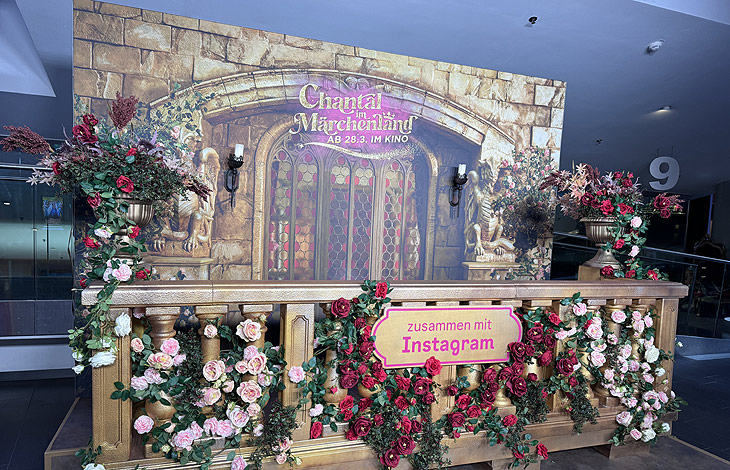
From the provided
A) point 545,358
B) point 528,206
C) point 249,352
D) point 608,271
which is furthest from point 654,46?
point 249,352

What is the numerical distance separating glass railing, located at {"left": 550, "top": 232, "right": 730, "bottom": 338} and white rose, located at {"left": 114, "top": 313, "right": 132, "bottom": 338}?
5.21 m

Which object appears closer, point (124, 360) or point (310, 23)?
point (124, 360)

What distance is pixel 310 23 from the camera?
3.77 meters

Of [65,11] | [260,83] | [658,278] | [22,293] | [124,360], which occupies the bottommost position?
[22,293]

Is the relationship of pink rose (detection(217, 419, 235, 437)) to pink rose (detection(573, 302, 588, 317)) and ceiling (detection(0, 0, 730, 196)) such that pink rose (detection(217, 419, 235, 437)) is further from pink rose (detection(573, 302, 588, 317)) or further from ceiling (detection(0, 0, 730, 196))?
ceiling (detection(0, 0, 730, 196))

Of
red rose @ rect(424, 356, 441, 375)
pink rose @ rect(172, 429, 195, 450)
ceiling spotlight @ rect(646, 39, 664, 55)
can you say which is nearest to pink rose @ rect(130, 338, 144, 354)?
pink rose @ rect(172, 429, 195, 450)

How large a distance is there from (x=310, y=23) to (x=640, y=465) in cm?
397

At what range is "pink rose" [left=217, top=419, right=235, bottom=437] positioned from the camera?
5.72ft

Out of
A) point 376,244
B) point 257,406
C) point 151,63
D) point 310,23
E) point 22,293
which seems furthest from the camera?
point 22,293

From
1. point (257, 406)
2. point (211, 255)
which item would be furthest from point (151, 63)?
point (257, 406)

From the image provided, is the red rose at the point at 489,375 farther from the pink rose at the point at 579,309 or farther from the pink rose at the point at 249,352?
the pink rose at the point at 249,352

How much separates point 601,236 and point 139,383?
2998mm

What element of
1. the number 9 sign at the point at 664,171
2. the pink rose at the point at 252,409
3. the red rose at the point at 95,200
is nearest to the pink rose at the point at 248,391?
the pink rose at the point at 252,409

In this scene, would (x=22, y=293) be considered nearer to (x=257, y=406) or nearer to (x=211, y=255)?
(x=211, y=255)
